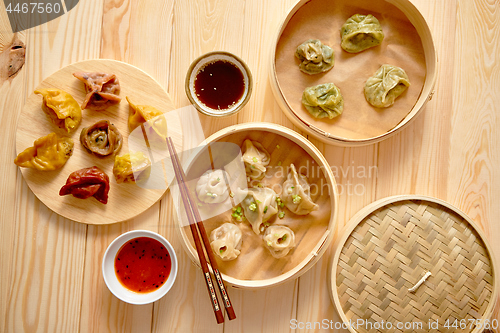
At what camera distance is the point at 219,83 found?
2.11 m

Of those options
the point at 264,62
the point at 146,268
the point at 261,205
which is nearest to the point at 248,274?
the point at 261,205

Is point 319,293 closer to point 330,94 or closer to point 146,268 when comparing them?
point 146,268

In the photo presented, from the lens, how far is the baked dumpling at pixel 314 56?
2061 millimetres

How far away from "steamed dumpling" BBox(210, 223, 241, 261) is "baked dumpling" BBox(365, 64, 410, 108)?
1180mm

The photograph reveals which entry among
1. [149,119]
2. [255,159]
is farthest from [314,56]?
[149,119]

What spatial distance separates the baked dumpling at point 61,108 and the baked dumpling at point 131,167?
1.17 feet

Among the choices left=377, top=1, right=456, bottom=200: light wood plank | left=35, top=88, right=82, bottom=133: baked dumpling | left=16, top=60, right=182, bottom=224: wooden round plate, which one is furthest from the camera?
left=377, top=1, right=456, bottom=200: light wood plank

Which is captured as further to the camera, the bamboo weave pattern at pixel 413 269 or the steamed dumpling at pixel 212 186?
the bamboo weave pattern at pixel 413 269

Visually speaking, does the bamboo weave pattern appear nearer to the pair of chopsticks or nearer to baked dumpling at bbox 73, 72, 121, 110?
the pair of chopsticks

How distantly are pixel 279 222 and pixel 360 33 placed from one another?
128 cm

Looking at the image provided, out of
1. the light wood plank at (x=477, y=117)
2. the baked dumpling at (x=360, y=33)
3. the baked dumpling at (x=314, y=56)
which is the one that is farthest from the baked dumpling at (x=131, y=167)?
the light wood plank at (x=477, y=117)

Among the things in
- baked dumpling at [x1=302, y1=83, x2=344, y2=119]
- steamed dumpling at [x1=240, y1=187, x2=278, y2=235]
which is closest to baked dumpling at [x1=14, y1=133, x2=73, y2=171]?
steamed dumpling at [x1=240, y1=187, x2=278, y2=235]

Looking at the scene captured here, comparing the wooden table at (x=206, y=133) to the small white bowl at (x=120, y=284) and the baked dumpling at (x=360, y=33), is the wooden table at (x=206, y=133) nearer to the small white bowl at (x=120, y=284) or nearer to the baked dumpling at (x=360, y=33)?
the small white bowl at (x=120, y=284)

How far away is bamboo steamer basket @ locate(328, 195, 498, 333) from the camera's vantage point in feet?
7.00
